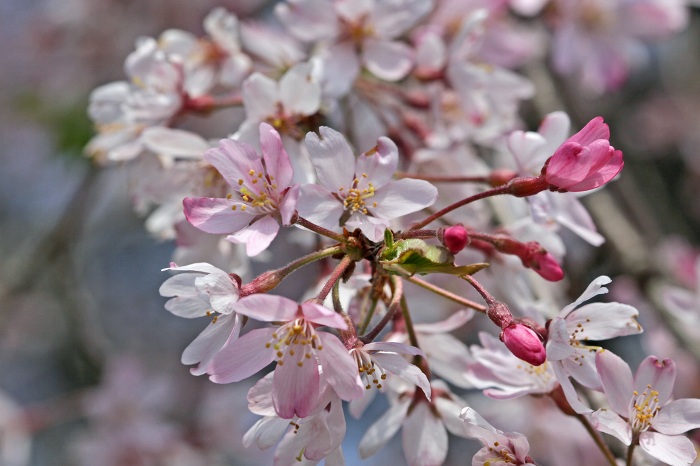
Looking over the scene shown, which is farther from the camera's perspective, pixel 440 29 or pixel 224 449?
pixel 224 449

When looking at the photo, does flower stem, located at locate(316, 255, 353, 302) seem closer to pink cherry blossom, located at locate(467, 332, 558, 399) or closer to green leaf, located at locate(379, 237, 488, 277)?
green leaf, located at locate(379, 237, 488, 277)

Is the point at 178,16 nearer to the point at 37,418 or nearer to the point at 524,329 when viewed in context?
the point at 37,418

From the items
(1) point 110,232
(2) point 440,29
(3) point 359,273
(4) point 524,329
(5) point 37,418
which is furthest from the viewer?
(1) point 110,232

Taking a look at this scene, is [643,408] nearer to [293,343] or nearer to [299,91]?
[293,343]

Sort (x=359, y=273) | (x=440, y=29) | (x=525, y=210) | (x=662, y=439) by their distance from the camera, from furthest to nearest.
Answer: (x=440, y=29), (x=525, y=210), (x=359, y=273), (x=662, y=439)

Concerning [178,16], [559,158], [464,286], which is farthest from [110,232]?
[559,158]

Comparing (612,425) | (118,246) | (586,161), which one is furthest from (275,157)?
(118,246)

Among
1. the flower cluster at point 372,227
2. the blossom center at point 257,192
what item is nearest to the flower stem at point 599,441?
the flower cluster at point 372,227
